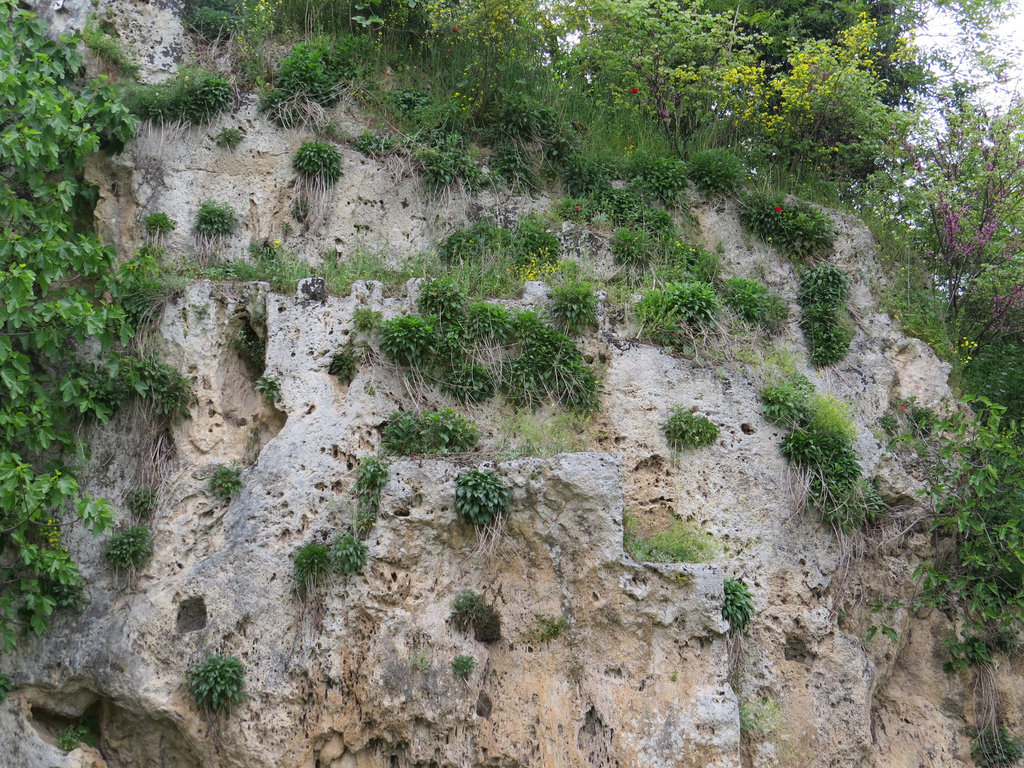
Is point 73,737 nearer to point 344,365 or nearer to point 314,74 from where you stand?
point 344,365

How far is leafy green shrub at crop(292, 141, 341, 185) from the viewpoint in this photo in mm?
11273

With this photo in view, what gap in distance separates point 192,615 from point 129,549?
0.91m

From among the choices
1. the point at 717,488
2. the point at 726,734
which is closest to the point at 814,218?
the point at 717,488

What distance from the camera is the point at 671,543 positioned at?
8719 millimetres

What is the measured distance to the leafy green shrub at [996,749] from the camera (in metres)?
8.91

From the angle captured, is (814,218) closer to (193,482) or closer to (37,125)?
(193,482)

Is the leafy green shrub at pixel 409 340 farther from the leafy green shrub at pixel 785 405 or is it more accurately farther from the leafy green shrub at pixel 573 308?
the leafy green shrub at pixel 785 405

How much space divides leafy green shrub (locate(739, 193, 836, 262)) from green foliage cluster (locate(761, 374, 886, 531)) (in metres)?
2.77

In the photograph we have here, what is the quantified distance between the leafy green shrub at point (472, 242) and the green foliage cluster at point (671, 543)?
4.22 metres

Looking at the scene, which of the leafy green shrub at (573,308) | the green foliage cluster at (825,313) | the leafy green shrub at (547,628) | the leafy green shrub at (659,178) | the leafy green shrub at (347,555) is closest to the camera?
the leafy green shrub at (347,555)

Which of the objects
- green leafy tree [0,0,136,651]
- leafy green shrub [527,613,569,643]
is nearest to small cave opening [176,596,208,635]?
green leafy tree [0,0,136,651]

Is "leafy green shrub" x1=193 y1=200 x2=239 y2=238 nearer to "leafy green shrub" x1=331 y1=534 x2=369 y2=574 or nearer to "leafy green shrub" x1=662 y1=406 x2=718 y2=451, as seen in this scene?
"leafy green shrub" x1=331 y1=534 x2=369 y2=574

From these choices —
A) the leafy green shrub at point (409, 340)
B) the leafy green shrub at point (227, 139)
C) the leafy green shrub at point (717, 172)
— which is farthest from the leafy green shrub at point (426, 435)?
the leafy green shrub at point (717, 172)

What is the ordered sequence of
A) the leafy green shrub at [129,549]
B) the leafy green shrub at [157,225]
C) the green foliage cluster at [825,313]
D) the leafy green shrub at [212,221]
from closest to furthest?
the leafy green shrub at [129,549] → the leafy green shrub at [157,225] → the leafy green shrub at [212,221] → the green foliage cluster at [825,313]
